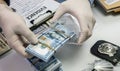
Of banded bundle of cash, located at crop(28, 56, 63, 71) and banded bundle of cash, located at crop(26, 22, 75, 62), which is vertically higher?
banded bundle of cash, located at crop(26, 22, 75, 62)

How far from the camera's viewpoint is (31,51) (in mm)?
643

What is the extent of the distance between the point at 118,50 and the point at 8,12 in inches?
13.8

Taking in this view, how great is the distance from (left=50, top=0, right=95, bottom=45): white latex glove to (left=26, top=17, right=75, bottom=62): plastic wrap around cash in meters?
0.04

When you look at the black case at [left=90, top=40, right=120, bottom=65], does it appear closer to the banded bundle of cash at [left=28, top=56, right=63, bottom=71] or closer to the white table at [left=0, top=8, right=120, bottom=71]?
the white table at [left=0, top=8, right=120, bottom=71]

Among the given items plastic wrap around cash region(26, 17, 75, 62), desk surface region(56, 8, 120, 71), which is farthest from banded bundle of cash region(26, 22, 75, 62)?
desk surface region(56, 8, 120, 71)

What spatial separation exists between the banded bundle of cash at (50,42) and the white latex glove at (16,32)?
2 cm

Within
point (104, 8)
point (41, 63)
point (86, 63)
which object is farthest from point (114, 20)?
point (41, 63)

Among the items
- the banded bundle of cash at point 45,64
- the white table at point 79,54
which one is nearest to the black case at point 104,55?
the white table at point 79,54

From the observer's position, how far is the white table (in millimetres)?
744

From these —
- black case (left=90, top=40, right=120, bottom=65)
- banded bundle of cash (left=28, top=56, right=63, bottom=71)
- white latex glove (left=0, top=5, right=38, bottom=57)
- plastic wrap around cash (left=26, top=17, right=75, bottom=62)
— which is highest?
white latex glove (left=0, top=5, right=38, bottom=57)

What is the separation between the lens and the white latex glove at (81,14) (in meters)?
0.72

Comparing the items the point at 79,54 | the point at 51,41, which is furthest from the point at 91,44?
the point at 51,41

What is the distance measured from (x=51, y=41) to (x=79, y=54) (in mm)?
141

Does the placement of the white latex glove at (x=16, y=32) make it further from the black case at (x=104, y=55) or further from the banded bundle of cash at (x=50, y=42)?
the black case at (x=104, y=55)
